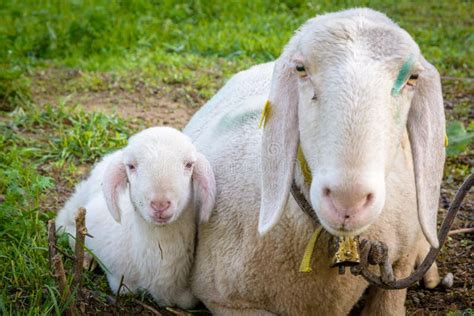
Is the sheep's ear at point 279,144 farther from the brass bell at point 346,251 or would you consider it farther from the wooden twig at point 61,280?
the wooden twig at point 61,280

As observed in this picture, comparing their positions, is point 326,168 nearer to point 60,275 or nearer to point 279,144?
point 279,144

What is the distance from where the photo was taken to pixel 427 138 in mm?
3094

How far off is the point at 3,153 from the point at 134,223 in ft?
6.01

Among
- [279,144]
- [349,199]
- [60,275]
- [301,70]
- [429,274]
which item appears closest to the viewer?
[349,199]

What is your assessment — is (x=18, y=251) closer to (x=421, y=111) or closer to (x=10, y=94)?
(x=421, y=111)

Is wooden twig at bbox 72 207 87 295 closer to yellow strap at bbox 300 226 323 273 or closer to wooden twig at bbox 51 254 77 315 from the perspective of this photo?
wooden twig at bbox 51 254 77 315

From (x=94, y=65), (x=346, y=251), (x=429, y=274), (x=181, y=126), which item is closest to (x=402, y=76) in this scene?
(x=346, y=251)

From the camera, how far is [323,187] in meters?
2.68

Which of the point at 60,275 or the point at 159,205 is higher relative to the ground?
the point at 159,205

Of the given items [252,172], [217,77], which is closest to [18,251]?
[252,172]

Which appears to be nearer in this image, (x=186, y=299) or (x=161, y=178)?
(x=161, y=178)

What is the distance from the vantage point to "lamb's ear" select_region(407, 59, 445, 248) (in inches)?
121

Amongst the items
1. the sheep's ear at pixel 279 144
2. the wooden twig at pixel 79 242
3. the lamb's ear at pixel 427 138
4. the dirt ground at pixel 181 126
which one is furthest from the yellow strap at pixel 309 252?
the wooden twig at pixel 79 242

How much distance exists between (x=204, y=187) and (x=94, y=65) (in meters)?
4.57
